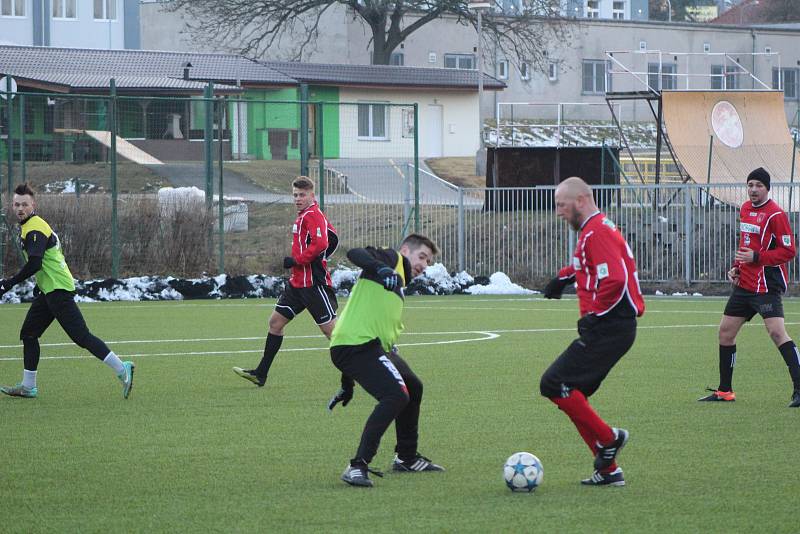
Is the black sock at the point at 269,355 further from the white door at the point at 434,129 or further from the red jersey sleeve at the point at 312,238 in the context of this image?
the white door at the point at 434,129

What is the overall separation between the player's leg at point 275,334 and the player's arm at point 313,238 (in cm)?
38

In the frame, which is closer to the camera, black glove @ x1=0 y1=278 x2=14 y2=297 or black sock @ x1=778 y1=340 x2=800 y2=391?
black sock @ x1=778 y1=340 x2=800 y2=391

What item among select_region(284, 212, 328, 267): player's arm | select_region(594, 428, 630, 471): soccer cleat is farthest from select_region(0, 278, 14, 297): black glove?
select_region(594, 428, 630, 471): soccer cleat

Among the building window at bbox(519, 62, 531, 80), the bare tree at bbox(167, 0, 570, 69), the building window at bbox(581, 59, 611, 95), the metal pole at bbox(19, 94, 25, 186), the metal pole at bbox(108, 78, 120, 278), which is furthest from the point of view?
the building window at bbox(581, 59, 611, 95)

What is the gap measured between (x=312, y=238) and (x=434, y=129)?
42465 millimetres

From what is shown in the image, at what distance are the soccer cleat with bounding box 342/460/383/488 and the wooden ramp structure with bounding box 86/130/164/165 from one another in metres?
18.2

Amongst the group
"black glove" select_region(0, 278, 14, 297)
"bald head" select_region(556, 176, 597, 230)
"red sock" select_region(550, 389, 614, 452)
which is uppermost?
"bald head" select_region(556, 176, 597, 230)

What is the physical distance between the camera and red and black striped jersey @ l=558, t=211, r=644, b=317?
7.62m

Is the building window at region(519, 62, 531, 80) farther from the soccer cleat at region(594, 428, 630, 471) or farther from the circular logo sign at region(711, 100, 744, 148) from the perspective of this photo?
the soccer cleat at region(594, 428, 630, 471)

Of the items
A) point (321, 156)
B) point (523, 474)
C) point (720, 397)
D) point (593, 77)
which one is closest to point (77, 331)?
point (523, 474)

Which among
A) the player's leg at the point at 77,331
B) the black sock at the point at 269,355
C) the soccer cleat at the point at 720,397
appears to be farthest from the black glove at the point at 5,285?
the soccer cleat at the point at 720,397

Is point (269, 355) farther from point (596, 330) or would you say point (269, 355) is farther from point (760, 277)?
point (596, 330)

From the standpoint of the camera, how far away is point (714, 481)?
7.86 meters

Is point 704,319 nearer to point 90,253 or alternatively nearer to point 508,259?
point 508,259
